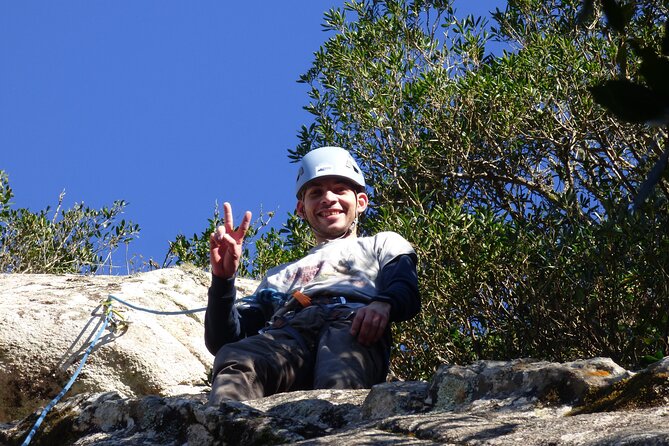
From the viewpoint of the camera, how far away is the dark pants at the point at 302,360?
5.18m

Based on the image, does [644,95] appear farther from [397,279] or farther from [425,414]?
[397,279]

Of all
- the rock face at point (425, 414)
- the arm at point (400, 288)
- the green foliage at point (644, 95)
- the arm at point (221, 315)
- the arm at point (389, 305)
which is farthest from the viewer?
the arm at point (221, 315)

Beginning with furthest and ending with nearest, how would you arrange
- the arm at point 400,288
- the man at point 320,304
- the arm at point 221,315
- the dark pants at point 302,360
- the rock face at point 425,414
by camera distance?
the arm at point 221,315
the arm at point 400,288
the man at point 320,304
the dark pants at point 302,360
the rock face at point 425,414

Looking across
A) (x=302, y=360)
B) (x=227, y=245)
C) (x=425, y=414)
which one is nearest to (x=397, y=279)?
(x=302, y=360)

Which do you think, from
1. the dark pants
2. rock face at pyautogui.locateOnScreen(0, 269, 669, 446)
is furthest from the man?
rock face at pyautogui.locateOnScreen(0, 269, 669, 446)

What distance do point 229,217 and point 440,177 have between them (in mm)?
4663

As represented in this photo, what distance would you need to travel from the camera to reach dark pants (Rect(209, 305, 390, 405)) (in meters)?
5.18

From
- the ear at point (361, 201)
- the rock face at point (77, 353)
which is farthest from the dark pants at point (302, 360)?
the rock face at point (77, 353)

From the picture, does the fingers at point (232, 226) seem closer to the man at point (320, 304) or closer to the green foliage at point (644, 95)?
the man at point (320, 304)

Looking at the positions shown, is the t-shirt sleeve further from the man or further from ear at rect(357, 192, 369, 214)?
ear at rect(357, 192, 369, 214)

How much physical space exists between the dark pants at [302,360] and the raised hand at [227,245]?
15.9 inches

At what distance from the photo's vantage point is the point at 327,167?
6.40 metres

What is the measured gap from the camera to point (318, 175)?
6.37 meters

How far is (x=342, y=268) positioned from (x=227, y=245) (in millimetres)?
741
